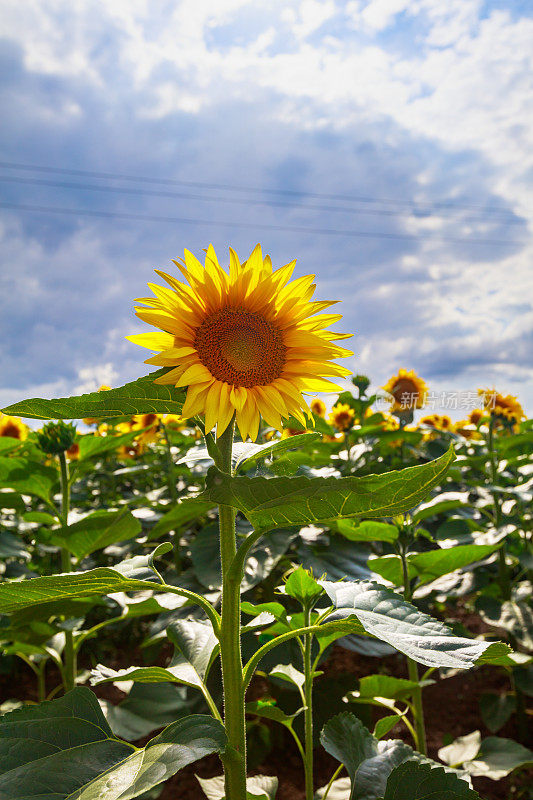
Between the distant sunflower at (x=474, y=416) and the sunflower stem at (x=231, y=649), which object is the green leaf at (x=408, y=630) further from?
the distant sunflower at (x=474, y=416)

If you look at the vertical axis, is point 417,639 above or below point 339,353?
below

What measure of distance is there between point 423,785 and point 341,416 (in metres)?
2.59

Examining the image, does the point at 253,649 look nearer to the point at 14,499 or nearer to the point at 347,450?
the point at 14,499

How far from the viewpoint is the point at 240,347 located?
0.88 m

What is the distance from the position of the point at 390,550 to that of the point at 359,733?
1.04 metres

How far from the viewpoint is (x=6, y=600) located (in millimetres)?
757

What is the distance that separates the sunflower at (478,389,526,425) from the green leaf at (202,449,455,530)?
2.52m

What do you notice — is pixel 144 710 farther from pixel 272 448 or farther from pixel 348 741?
pixel 272 448

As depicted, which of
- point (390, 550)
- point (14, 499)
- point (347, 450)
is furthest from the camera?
point (347, 450)

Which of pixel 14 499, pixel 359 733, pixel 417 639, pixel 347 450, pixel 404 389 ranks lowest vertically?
pixel 359 733

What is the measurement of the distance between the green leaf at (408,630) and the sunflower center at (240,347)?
1.08ft

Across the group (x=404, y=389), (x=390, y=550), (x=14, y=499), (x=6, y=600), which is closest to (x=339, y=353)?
(x=6, y=600)

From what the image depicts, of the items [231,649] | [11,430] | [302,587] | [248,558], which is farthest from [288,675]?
[11,430]

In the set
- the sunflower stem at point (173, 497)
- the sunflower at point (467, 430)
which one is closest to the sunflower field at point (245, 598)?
the sunflower stem at point (173, 497)
